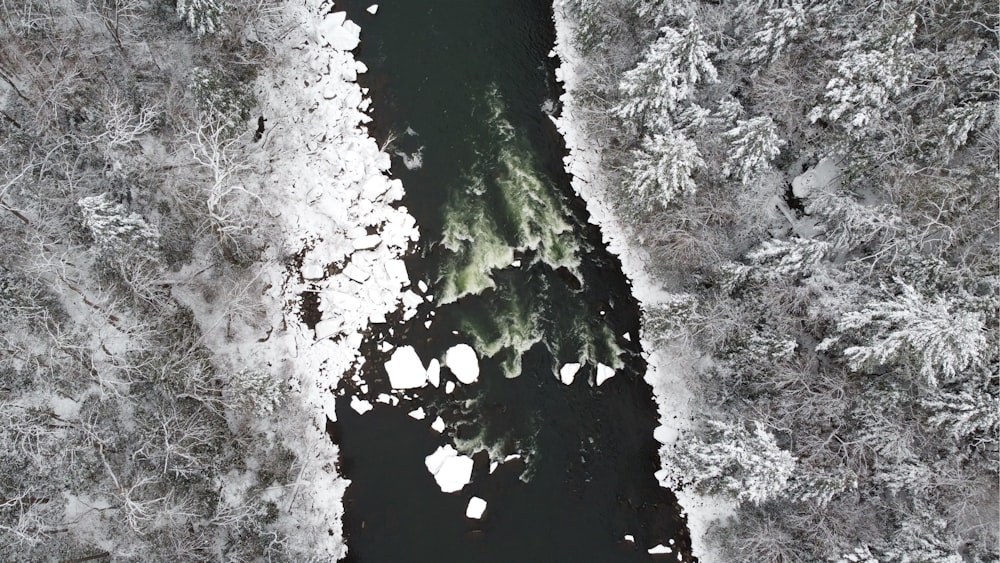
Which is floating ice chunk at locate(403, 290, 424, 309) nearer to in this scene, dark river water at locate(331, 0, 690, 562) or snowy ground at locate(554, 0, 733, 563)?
dark river water at locate(331, 0, 690, 562)

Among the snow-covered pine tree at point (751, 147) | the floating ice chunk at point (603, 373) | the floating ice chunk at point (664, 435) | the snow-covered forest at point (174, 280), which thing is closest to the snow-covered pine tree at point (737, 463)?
the floating ice chunk at point (664, 435)

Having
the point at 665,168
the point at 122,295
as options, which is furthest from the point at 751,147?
the point at 122,295

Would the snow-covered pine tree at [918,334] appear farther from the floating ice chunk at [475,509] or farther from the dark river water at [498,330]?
the floating ice chunk at [475,509]

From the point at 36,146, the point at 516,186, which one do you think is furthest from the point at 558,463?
the point at 36,146

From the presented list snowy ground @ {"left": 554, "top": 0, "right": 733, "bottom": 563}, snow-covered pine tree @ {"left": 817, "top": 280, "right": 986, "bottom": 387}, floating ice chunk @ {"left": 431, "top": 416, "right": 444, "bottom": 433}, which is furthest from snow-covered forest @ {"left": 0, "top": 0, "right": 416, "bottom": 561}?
snow-covered pine tree @ {"left": 817, "top": 280, "right": 986, "bottom": 387}

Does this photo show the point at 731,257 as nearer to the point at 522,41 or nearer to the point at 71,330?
the point at 522,41

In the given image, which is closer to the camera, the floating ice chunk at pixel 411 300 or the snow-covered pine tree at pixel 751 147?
the snow-covered pine tree at pixel 751 147

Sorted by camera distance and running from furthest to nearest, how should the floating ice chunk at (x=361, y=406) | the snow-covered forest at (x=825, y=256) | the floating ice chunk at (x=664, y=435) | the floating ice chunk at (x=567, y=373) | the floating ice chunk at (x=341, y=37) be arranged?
1. the floating ice chunk at (x=341, y=37)
2. the floating ice chunk at (x=567, y=373)
3. the floating ice chunk at (x=664, y=435)
4. the floating ice chunk at (x=361, y=406)
5. the snow-covered forest at (x=825, y=256)

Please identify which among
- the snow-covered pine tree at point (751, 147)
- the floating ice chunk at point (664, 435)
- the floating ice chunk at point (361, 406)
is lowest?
the floating ice chunk at point (361, 406)

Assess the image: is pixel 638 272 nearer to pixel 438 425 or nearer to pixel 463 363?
pixel 463 363
